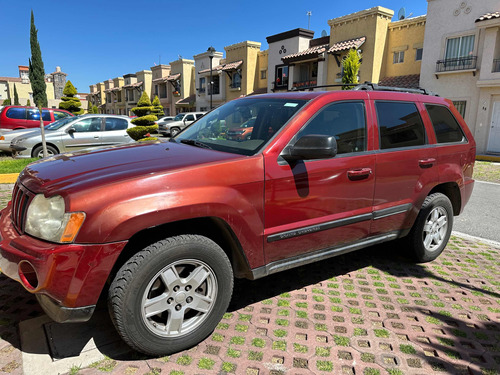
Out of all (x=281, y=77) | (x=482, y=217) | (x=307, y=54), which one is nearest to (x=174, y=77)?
(x=281, y=77)

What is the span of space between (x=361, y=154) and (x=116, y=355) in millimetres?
2545

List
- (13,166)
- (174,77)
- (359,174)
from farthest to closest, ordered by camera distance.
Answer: (174,77)
(13,166)
(359,174)

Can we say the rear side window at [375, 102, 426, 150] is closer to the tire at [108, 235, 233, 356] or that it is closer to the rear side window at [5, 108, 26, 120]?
the tire at [108, 235, 233, 356]

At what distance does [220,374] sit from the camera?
7.86 feet

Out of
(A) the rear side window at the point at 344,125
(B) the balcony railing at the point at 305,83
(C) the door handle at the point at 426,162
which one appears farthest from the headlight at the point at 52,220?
(B) the balcony railing at the point at 305,83

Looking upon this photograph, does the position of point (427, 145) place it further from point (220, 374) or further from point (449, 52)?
point (449, 52)

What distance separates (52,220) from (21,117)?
15.3 metres

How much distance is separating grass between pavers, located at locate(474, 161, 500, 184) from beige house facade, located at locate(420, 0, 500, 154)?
3.99 metres

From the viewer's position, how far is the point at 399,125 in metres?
3.71

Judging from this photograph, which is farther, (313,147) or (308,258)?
(308,258)

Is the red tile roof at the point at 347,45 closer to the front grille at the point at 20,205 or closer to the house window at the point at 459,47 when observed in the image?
the house window at the point at 459,47

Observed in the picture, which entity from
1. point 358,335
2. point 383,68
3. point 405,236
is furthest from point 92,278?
point 383,68

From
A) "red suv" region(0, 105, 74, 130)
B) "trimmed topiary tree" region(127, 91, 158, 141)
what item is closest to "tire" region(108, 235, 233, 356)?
"trimmed topiary tree" region(127, 91, 158, 141)

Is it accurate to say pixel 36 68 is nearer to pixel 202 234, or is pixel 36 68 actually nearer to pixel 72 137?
pixel 72 137
